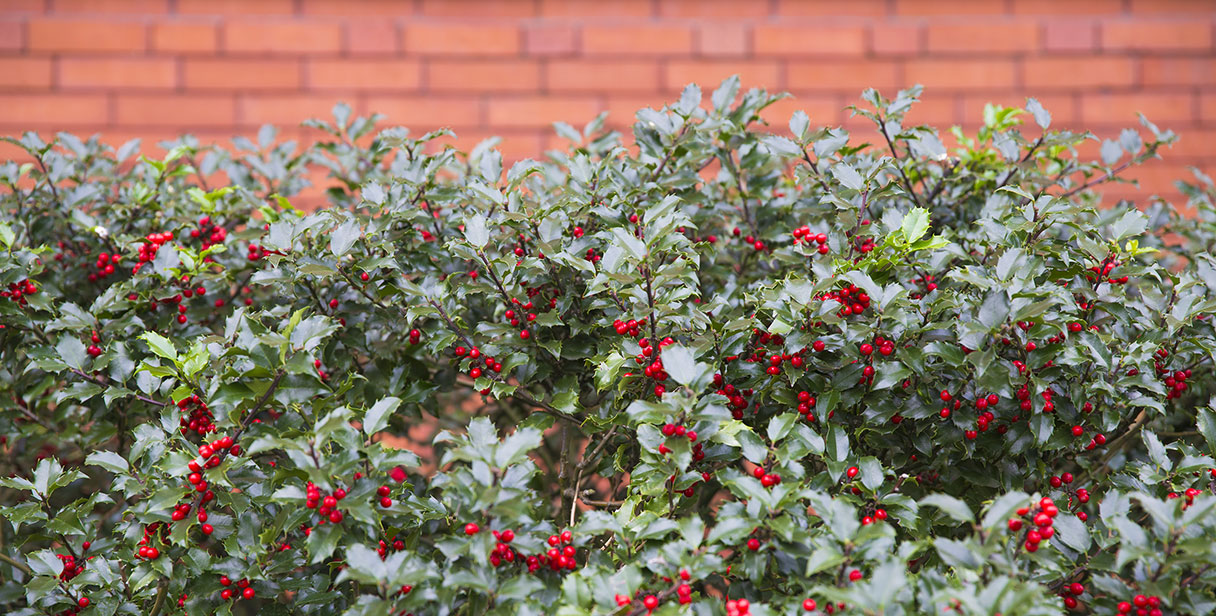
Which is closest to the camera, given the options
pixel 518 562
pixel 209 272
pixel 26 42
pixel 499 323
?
pixel 518 562

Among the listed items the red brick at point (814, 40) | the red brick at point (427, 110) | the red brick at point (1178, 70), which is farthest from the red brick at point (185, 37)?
the red brick at point (1178, 70)

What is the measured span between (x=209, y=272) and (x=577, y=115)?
5.43 ft

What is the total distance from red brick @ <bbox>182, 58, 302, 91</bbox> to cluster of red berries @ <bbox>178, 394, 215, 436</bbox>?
6.21 ft

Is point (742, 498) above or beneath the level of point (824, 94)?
beneath

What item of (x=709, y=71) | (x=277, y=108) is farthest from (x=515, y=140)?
(x=277, y=108)

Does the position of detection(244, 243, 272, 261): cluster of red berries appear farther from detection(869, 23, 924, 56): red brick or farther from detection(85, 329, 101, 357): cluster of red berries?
detection(869, 23, 924, 56): red brick

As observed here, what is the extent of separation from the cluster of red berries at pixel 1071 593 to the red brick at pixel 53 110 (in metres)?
3.13

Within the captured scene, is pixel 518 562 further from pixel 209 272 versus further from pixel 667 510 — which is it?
pixel 209 272

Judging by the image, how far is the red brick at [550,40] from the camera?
120 inches

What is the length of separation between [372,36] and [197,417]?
1960 millimetres

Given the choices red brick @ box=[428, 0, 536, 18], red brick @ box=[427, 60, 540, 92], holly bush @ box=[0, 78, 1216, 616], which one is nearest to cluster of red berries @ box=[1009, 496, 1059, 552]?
holly bush @ box=[0, 78, 1216, 616]

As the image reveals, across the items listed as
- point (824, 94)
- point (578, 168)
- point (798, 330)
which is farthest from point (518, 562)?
point (824, 94)

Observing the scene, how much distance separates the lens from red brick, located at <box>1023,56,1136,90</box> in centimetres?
306

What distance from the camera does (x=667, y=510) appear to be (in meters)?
1.33
